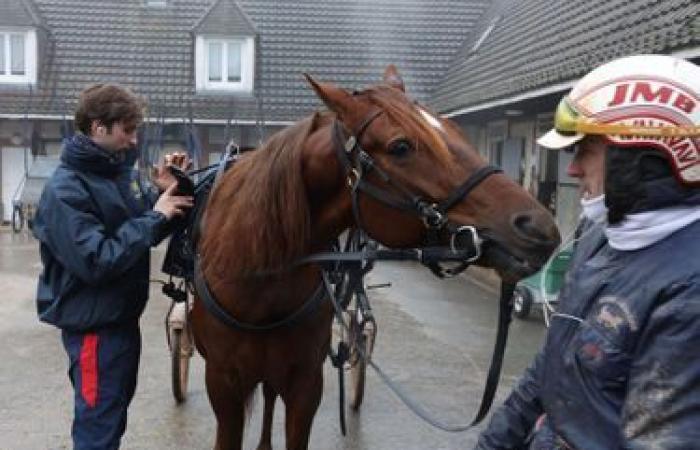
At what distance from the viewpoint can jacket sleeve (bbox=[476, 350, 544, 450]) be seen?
5.67 ft

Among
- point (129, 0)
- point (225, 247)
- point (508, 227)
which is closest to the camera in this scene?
point (508, 227)

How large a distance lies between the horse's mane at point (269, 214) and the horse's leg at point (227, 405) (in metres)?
0.51

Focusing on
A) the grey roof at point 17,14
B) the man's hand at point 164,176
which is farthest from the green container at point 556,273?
the grey roof at point 17,14

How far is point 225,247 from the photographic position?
2.59m

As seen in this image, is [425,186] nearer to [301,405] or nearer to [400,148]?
[400,148]

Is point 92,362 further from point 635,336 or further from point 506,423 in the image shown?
point 635,336

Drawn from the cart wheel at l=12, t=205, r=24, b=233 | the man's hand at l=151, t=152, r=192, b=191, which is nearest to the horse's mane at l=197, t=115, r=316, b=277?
the man's hand at l=151, t=152, r=192, b=191

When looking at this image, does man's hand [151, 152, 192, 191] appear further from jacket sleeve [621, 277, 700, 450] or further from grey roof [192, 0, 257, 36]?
grey roof [192, 0, 257, 36]

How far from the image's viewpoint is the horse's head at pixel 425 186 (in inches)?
74.1

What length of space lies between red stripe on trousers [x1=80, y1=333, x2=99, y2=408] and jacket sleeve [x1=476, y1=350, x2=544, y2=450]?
1.51 meters

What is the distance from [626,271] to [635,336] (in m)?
0.12

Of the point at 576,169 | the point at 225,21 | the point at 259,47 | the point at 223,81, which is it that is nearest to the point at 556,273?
the point at 576,169

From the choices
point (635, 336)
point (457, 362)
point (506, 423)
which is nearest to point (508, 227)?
point (506, 423)

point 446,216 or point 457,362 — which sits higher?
point 446,216
